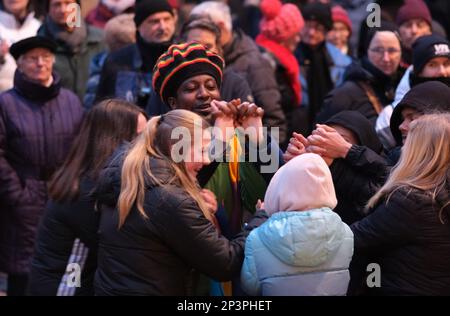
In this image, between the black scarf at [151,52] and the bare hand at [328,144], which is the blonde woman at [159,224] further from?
the black scarf at [151,52]

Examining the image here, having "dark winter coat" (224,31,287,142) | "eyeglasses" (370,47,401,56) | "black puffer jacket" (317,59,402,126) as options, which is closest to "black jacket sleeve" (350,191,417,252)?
"black puffer jacket" (317,59,402,126)

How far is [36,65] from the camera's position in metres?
→ 7.08

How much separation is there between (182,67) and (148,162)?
3.25 ft

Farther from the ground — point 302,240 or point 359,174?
point 359,174

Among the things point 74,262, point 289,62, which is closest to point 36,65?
point 74,262

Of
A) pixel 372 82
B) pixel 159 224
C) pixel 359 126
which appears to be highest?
pixel 372 82

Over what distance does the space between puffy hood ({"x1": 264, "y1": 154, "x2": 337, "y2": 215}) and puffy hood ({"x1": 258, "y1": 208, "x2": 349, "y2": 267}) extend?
42 mm

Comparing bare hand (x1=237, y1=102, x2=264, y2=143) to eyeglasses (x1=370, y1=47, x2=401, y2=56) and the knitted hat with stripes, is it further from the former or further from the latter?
eyeglasses (x1=370, y1=47, x2=401, y2=56)

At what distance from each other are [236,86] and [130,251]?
7.22 feet

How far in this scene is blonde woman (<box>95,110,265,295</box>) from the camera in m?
4.51

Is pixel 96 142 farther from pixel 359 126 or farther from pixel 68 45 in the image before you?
pixel 68 45

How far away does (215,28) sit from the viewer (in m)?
6.97

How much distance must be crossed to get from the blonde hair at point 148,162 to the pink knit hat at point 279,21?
155 inches
